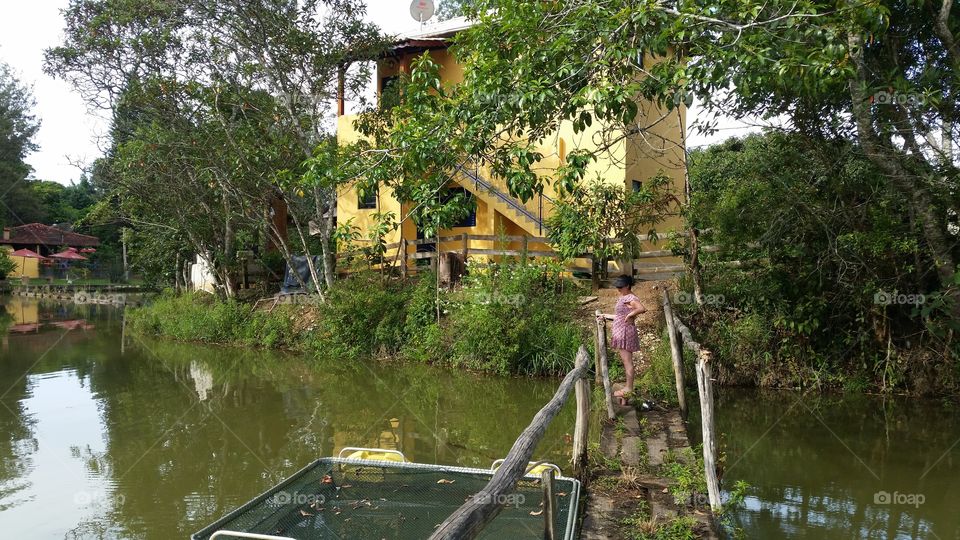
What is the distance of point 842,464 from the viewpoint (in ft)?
24.0

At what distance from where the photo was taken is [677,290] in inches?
482

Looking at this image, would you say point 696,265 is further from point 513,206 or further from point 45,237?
point 45,237

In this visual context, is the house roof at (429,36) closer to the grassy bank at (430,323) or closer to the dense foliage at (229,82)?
the dense foliage at (229,82)

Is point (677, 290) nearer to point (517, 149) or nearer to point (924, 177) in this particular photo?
point (924, 177)

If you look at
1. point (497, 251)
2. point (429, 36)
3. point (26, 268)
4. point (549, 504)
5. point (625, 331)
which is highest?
point (429, 36)

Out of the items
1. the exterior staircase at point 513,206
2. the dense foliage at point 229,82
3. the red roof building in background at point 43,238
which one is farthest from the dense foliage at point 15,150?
the exterior staircase at point 513,206

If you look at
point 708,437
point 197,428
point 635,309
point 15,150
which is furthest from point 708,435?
point 15,150

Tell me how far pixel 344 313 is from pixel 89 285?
2997 cm

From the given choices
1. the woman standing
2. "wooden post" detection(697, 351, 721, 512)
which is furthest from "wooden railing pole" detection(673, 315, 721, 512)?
the woman standing

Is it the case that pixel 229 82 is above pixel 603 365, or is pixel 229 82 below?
above

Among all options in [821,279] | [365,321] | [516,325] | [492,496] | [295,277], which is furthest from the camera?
[295,277]

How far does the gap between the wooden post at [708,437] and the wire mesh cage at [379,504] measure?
3.32 ft

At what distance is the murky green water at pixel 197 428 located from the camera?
6.45 metres

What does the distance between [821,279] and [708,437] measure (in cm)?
679
